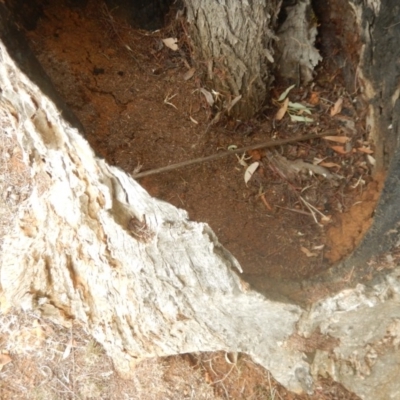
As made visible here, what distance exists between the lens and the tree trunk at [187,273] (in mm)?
1006

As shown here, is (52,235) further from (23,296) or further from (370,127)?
(370,127)

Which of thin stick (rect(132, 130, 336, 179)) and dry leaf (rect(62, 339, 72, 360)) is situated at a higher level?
thin stick (rect(132, 130, 336, 179))

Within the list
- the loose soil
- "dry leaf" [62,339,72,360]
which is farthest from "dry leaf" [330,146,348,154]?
"dry leaf" [62,339,72,360]

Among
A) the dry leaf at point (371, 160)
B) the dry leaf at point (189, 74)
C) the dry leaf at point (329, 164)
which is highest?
the dry leaf at point (189, 74)

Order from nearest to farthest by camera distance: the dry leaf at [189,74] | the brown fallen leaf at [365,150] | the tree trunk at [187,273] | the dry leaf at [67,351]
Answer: the tree trunk at [187,273] < the brown fallen leaf at [365,150] < the dry leaf at [189,74] < the dry leaf at [67,351]

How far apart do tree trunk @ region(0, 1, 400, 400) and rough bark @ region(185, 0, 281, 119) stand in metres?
0.02

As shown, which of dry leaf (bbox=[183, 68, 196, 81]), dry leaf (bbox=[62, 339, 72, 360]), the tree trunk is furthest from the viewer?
dry leaf (bbox=[62, 339, 72, 360])

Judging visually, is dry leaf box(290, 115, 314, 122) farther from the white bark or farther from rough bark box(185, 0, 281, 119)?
the white bark

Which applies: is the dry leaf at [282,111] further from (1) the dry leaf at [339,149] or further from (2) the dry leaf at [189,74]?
(2) the dry leaf at [189,74]

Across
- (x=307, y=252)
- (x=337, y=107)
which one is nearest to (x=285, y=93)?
(x=337, y=107)

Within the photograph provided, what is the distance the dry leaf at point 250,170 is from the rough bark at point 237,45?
179 millimetres

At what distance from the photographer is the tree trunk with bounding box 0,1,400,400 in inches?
39.6

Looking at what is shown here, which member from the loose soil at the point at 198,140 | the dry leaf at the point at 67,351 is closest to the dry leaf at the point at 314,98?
the loose soil at the point at 198,140

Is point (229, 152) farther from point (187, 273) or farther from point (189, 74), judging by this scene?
point (187, 273)
